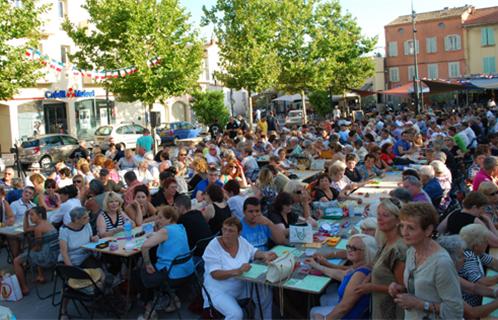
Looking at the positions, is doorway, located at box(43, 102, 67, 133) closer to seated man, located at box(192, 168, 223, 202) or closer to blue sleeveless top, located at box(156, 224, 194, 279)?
seated man, located at box(192, 168, 223, 202)

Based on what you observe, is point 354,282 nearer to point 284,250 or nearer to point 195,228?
point 284,250

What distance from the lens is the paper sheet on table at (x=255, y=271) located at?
511 cm

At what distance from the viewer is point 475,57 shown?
171 feet

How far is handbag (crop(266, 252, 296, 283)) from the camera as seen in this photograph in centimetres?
483

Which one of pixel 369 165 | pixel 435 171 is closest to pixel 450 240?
pixel 435 171

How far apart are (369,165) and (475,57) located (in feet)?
154

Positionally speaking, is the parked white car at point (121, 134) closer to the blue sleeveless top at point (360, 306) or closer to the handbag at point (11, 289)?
the handbag at point (11, 289)

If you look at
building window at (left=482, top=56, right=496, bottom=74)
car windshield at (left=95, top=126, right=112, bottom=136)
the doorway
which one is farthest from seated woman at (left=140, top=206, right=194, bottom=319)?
building window at (left=482, top=56, right=496, bottom=74)

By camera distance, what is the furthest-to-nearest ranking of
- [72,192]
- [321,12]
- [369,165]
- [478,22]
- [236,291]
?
[478,22] < [321,12] < [369,165] < [72,192] < [236,291]

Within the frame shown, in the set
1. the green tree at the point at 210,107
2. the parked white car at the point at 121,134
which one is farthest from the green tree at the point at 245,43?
the green tree at the point at 210,107

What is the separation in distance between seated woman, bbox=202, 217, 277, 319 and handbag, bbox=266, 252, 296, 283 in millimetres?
380

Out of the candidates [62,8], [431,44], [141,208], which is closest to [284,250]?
[141,208]

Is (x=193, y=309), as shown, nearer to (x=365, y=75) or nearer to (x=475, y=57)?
(x=365, y=75)

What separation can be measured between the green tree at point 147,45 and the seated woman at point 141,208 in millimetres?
13995
